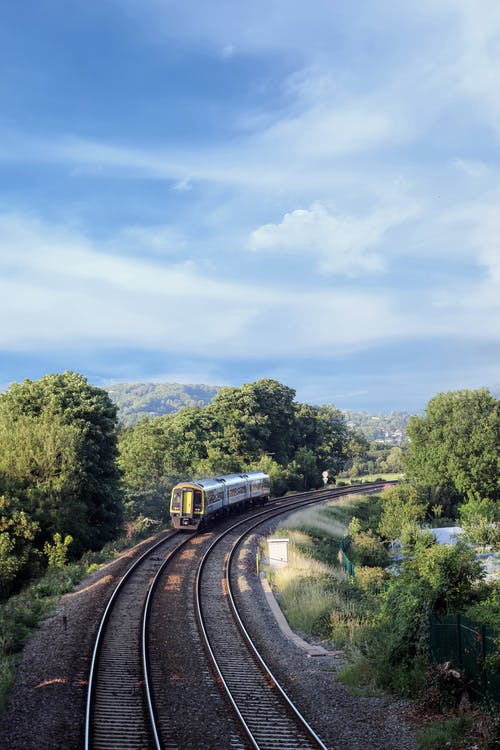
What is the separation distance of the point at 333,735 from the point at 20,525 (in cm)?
2340

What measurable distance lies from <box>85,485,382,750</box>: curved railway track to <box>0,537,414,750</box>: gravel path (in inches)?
16.6

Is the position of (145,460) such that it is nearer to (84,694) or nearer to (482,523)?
Answer: (482,523)

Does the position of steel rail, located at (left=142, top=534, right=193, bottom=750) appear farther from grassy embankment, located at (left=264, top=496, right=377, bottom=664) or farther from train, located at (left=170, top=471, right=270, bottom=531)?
train, located at (left=170, top=471, right=270, bottom=531)

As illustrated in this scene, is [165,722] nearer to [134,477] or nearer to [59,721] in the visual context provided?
[59,721]

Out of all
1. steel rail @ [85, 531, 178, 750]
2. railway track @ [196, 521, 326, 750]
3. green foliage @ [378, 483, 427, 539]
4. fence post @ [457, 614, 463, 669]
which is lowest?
railway track @ [196, 521, 326, 750]

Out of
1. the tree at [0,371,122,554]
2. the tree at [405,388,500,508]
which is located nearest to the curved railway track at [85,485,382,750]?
the tree at [0,371,122,554]

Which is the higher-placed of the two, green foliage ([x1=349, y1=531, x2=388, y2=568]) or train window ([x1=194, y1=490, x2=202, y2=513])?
train window ([x1=194, y1=490, x2=202, y2=513])

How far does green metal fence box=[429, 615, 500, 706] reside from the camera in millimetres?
12508

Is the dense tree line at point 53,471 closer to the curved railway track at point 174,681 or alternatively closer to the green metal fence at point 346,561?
the curved railway track at point 174,681

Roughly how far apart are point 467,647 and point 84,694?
8437 mm

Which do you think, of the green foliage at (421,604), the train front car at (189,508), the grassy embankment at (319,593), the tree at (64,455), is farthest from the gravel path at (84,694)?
the train front car at (189,508)

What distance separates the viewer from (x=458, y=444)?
174 feet

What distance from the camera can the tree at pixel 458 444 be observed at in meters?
51.8

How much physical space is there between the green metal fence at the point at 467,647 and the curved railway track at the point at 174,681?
3.55m
